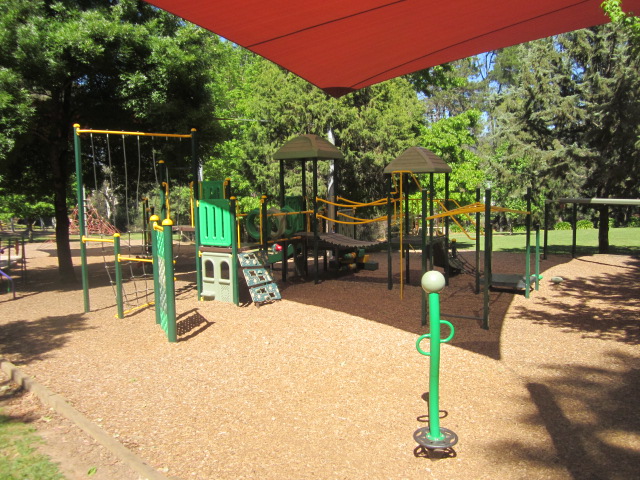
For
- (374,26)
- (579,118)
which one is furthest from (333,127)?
(374,26)

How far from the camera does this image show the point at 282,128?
18.3m

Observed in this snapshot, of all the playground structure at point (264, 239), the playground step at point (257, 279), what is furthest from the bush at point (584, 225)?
the playground step at point (257, 279)

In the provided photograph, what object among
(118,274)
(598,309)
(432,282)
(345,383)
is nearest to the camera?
(432,282)

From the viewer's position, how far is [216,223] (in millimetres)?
8805

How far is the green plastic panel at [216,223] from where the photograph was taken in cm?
863

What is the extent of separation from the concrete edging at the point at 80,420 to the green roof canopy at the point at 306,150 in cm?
720

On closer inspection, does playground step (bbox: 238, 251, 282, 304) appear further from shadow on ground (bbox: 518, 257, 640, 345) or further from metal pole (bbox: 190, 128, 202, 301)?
shadow on ground (bbox: 518, 257, 640, 345)

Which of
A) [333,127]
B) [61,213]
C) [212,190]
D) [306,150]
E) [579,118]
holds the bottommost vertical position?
[61,213]

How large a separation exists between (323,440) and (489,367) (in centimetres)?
238

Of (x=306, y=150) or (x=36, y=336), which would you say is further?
(x=306, y=150)

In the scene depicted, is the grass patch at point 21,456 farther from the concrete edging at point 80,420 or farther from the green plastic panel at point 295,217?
the green plastic panel at point 295,217

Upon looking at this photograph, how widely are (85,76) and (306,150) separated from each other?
4.85 metres

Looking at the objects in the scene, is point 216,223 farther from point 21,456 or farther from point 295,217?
point 21,456

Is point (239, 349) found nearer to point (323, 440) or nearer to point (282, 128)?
point (323, 440)
